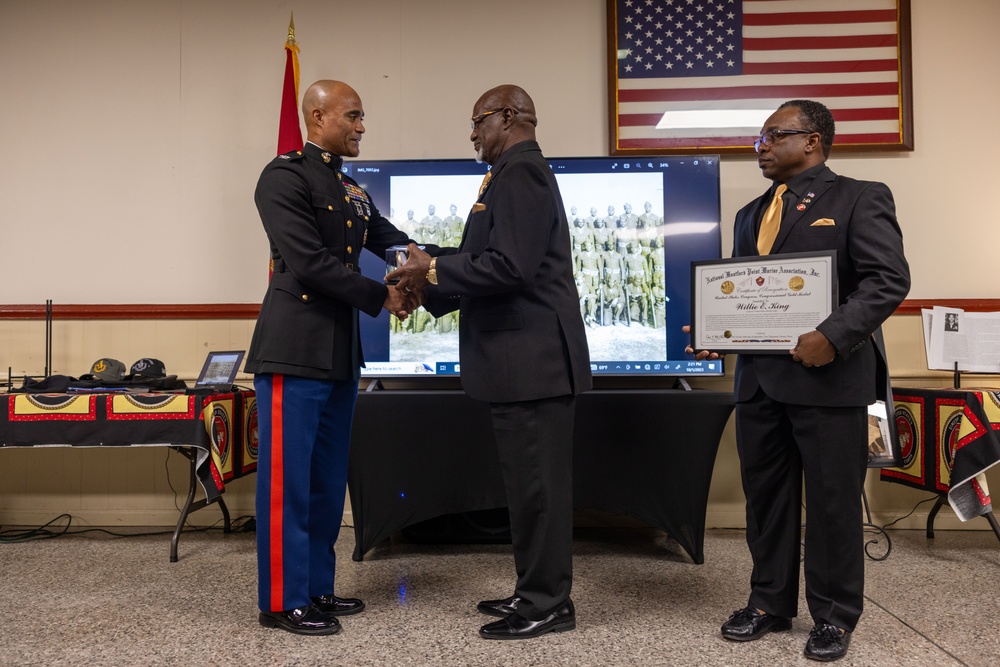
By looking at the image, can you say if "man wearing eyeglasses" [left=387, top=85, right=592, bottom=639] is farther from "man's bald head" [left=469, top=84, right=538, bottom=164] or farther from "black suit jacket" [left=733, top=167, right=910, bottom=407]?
"black suit jacket" [left=733, top=167, right=910, bottom=407]

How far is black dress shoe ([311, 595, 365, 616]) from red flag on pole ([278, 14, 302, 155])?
2088 millimetres

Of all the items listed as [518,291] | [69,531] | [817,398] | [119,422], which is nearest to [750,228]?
[817,398]

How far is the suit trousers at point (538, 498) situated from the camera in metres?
2.01

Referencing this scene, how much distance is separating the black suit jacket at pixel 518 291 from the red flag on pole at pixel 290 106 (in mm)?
1695

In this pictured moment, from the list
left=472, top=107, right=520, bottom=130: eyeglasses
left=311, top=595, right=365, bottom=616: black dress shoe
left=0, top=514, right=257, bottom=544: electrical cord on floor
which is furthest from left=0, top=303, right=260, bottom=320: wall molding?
left=472, top=107, right=520, bottom=130: eyeglasses

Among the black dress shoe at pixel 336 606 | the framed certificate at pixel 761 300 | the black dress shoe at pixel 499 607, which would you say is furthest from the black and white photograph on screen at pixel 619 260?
the black dress shoe at pixel 336 606

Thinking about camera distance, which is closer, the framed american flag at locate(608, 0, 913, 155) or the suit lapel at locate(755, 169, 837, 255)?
the suit lapel at locate(755, 169, 837, 255)

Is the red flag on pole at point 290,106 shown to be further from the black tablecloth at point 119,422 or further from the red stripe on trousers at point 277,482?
the red stripe on trousers at point 277,482

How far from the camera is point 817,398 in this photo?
6.05ft

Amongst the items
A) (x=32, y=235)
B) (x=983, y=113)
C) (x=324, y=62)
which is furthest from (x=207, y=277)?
(x=983, y=113)

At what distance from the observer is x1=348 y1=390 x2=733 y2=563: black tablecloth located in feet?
9.46

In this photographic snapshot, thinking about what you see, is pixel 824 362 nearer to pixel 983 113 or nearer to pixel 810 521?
pixel 810 521

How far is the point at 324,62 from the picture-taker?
3.62 m

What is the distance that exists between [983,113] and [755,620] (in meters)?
2.94
